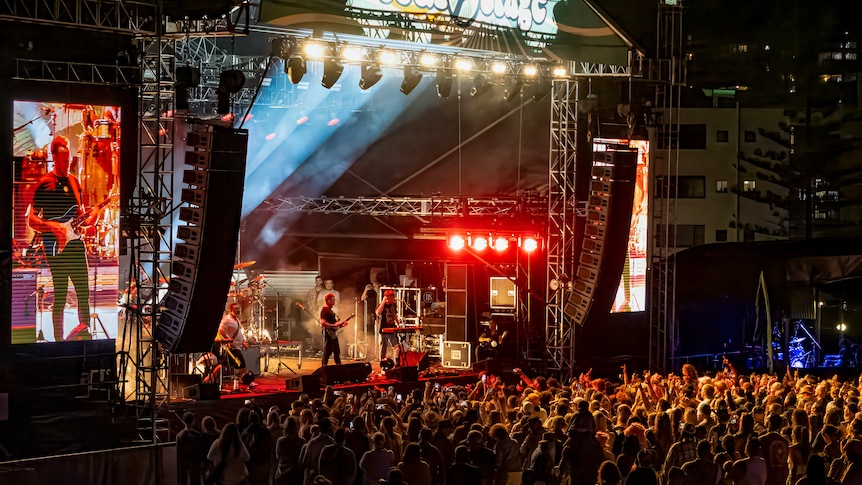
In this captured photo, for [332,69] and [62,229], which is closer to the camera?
[62,229]

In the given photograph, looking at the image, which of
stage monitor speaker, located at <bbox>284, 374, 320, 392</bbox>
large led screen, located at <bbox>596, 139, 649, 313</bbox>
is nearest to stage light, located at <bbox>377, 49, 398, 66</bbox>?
stage monitor speaker, located at <bbox>284, 374, 320, 392</bbox>

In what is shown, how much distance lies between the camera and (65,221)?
1457 cm

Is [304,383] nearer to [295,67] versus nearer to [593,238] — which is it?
[295,67]

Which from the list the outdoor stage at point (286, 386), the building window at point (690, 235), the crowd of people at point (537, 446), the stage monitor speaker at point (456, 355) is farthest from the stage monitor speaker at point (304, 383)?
the building window at point (690, 235)

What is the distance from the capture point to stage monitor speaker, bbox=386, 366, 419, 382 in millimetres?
17828

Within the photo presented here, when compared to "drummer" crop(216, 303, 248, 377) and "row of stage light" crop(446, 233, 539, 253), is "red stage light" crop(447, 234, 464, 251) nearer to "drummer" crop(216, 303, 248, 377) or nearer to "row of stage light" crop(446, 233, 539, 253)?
"row of stage light" crop(446, 233, 539, 253)

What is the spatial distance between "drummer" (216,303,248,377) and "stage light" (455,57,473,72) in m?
5.47

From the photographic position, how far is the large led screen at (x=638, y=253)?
21.0 meters

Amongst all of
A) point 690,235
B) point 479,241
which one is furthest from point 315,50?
point 690,235

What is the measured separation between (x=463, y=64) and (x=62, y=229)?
6.70 meters

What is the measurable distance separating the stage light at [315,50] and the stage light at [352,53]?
36 cm

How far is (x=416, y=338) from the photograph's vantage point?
22.0m

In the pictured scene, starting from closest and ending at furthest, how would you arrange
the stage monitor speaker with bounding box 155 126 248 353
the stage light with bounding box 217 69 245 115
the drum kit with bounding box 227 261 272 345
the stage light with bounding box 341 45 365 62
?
the stage monitor speaker with bounding box 155 126 248 353, the stage light with bounding box 217 69 245 115, the stage light with bounding box 341 45 365 62, the drum kit with bounding box 227 261 272 345

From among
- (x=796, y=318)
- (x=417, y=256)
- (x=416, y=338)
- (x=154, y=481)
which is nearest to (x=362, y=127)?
(x=417, y=256)
